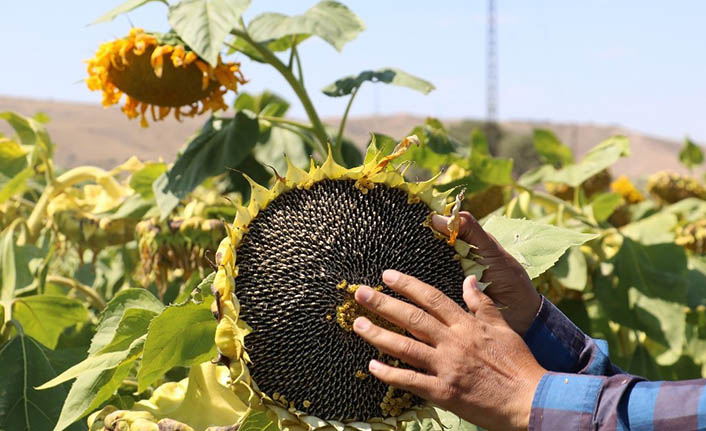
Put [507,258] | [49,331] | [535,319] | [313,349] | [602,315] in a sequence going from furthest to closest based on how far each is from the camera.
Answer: [602,315] → [49,331] → [535,319] → [507,258] → [313,349]

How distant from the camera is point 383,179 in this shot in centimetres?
110

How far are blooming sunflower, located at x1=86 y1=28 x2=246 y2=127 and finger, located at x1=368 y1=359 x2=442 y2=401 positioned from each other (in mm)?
992

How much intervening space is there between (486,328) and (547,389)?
97 mm

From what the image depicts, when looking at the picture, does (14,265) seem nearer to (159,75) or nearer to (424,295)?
(159,75)

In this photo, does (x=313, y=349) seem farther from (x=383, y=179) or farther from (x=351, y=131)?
(x=351, y=131)

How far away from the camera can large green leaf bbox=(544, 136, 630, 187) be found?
2520 millimetres

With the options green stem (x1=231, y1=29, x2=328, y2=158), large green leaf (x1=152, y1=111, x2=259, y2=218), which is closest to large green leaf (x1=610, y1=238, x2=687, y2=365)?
green stem (x1=231, y1=29, x2=328, y2=158)

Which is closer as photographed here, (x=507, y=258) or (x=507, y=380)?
(x=507, y=380)

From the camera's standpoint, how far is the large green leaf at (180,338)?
122 centimetres

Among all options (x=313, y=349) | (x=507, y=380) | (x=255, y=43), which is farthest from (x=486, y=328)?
(x=255, y=43)

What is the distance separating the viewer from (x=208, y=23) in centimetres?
173

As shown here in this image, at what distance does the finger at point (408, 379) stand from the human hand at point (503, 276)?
0.51ft

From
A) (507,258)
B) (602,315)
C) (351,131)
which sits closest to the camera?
(507,258)

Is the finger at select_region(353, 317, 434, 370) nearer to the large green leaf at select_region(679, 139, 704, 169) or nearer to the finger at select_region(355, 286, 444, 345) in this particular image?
the finger at select_region(355, 286, 444, 345)
